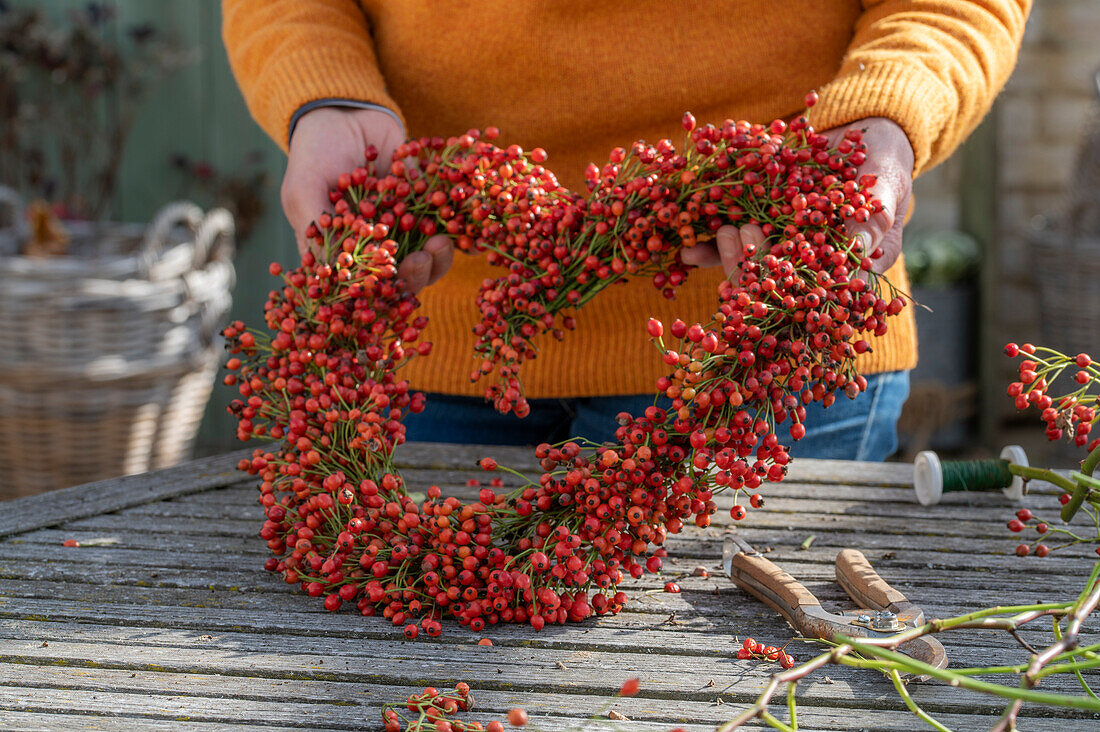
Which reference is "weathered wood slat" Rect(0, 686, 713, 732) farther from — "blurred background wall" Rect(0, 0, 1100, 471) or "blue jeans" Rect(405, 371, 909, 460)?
"blurred background wall" Rect(0, 0, 1100, 471)

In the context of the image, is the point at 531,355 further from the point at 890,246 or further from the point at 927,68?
the point at 927,68

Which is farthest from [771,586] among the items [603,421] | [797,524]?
[603,421]

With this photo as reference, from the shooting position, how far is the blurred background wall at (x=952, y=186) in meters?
3.45

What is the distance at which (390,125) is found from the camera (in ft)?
3.72

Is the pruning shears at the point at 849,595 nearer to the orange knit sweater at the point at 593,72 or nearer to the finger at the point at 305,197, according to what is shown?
the orange knit sweater at the point at 593,72

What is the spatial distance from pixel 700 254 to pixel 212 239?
88.3 inches

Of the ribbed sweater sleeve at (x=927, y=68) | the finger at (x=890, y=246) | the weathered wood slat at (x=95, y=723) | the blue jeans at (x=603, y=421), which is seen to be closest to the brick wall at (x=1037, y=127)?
the blue jeans at (x=603, y=421)

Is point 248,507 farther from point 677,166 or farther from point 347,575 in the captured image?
point 677,166

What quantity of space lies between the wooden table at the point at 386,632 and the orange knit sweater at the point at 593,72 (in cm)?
30

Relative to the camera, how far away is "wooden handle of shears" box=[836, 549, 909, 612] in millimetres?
853

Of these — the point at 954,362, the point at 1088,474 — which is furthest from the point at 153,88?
the point at 1088,474

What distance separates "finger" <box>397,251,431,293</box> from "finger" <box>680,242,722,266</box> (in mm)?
276

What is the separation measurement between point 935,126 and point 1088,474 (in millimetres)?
418

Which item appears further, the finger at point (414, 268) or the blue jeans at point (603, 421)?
the blue jeans at point (603, 421)
